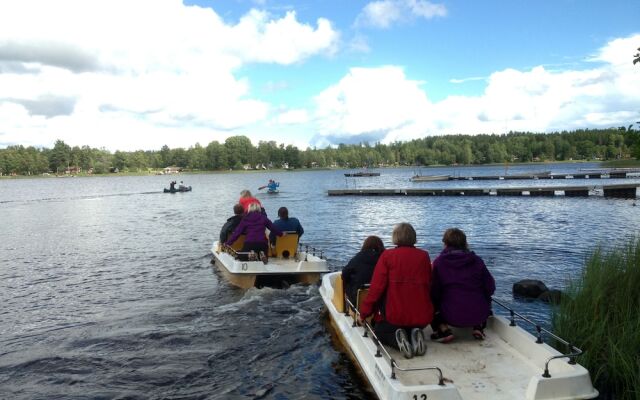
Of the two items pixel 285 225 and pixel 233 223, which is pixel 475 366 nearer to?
pixel 285 225

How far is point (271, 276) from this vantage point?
14570mm

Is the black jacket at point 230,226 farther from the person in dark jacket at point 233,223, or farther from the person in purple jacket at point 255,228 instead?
the person in purple jacket at point 255,228

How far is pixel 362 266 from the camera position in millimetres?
8773

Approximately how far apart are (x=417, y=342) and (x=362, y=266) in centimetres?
169

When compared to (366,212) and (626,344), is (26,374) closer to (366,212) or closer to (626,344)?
(626,344)

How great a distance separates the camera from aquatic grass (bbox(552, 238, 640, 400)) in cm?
759

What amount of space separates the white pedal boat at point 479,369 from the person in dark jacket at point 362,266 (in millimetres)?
753

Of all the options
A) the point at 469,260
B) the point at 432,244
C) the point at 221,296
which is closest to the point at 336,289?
the point at 469,260

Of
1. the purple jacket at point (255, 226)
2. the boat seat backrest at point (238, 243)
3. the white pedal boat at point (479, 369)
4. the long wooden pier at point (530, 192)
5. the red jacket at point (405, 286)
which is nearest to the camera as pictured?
Answer: the white pedal boat at point (479, 369)

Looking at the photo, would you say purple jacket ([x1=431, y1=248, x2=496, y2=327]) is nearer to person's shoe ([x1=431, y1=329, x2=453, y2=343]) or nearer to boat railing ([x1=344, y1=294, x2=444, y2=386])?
person's shoe ([x1=431, y1=329, x2=453, y2=343])

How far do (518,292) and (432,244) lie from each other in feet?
37.9

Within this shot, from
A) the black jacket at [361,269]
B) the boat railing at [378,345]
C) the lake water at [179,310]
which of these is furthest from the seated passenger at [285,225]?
the black jacket at [361,269]

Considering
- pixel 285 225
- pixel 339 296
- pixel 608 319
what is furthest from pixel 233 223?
pixel 608 319

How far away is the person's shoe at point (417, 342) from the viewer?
762cm
